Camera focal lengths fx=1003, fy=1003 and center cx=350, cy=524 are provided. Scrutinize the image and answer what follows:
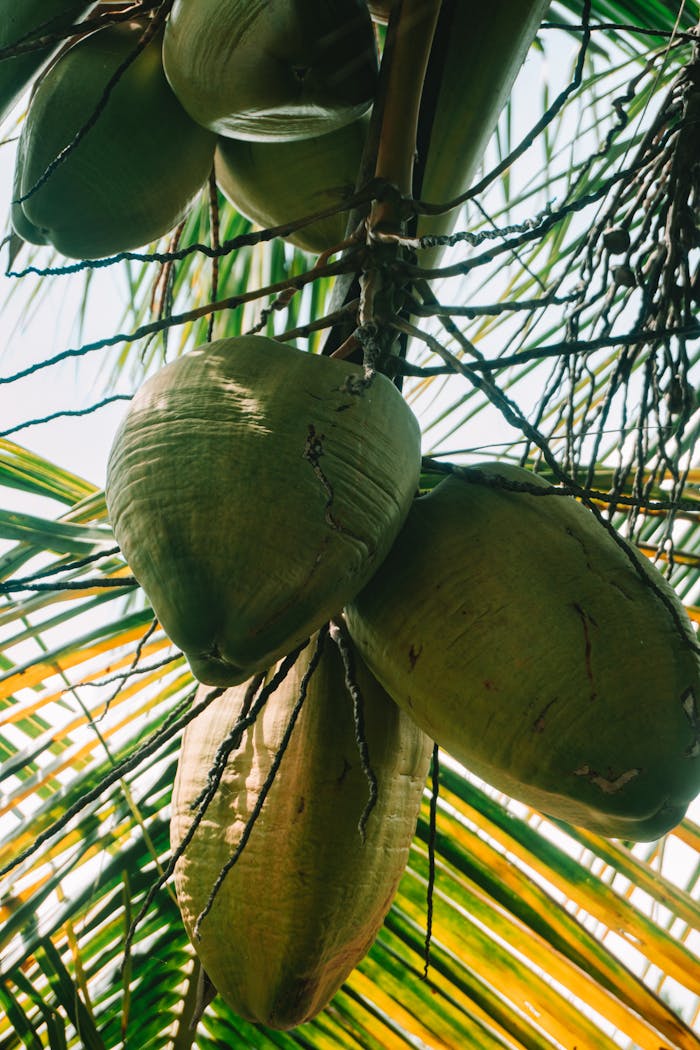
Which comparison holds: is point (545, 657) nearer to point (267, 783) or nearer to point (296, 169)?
point (267, 783)

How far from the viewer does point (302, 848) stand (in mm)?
918

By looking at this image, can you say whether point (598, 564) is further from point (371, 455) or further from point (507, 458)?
point (507, 458)

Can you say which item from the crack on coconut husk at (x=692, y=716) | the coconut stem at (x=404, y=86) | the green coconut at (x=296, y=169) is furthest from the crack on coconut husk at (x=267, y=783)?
the green coconut at (x=296, y=169)

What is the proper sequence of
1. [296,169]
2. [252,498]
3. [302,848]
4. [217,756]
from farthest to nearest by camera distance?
[296,169] < [302,848] < [217,756] < [252,498]

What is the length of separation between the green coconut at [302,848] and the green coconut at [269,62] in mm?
552

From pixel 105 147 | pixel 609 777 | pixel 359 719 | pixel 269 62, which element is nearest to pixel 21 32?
pixel 105 147

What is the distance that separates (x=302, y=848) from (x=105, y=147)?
77cm

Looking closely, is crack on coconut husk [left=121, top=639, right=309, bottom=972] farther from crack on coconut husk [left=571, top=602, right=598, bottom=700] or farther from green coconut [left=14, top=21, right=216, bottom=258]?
green coconut [left=14, top=21, right=216, bottom=258]

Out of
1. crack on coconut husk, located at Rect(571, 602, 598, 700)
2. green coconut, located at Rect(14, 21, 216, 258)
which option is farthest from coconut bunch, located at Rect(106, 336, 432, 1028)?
green coconut, located at Rect(14, 21, 216, 258)

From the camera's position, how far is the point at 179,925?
1316 millimetres

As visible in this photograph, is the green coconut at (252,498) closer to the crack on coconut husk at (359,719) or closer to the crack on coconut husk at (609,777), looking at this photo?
the crack on coconut husk at (359,719)

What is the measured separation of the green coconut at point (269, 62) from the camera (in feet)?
3.19

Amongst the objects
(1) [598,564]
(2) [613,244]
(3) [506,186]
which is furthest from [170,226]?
(3) [506,186]

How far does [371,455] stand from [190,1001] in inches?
34.2
